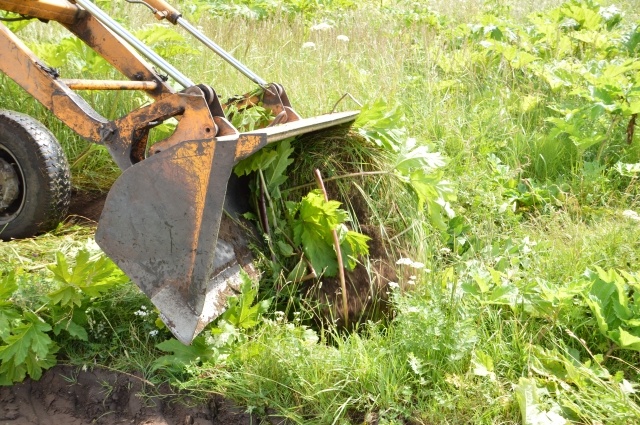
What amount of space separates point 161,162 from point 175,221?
0.24 meters

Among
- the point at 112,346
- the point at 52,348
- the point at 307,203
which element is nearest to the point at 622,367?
the point at 307,203

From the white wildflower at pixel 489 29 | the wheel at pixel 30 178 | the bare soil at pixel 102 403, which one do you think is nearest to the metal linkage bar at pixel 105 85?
the wheel at pixel 30 178

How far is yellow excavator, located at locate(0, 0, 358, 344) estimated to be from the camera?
3086mm

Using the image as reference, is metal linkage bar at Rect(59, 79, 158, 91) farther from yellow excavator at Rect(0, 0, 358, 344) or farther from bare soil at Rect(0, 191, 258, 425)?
bare soil at Rect(0, 191, 258, 425)

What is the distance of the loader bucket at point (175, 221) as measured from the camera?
3.07m

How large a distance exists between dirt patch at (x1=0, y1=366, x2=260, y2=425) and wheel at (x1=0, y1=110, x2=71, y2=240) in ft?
3.94

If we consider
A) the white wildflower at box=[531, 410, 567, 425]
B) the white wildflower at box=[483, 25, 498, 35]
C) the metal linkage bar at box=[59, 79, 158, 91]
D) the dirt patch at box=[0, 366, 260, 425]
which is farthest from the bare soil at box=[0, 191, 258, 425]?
the white wildflower at box=[483, 25, 498, 35]

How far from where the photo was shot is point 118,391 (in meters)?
3.36

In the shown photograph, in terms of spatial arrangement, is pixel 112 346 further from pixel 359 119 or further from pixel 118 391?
pixel 359 119

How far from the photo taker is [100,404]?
10.9 feet

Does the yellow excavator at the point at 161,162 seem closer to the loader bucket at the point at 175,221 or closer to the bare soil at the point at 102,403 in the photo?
the loader bucket at the point at 175,221

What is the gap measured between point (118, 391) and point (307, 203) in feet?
4.09

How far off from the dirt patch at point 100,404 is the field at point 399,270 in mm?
14

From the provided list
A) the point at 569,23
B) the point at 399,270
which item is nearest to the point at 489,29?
the point at 569,23
